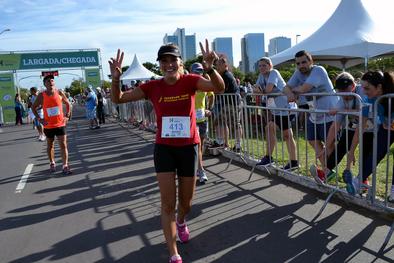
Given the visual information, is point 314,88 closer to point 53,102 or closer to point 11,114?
point 53,102

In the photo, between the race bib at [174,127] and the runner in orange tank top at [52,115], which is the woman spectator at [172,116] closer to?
the race bib at [174,127]

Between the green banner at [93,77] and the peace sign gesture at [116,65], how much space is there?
1207 inches

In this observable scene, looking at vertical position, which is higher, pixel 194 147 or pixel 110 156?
pixel 194 147

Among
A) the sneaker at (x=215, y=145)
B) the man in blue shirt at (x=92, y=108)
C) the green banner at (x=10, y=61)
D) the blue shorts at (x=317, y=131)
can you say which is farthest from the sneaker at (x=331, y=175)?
the green banner at (x=10, y=61)

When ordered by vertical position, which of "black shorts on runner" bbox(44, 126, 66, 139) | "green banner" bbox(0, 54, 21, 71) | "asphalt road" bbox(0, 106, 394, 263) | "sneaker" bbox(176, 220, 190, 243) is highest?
"green banner" bbox(0, 54, 21, 71)

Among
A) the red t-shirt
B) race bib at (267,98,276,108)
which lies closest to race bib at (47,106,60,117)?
race bib at (267,98,276,108)

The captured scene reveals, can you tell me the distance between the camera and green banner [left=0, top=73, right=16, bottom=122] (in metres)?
31.1

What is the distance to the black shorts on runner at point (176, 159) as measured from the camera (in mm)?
3930

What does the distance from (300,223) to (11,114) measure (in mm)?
30608

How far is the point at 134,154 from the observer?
1062 cm

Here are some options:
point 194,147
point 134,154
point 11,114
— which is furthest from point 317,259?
point 11,114

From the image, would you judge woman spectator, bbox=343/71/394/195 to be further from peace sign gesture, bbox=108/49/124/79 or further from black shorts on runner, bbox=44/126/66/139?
black shorts on runner, bbox=44/126/66/139

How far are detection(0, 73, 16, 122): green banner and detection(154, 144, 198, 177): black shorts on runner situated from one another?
30.3 metres

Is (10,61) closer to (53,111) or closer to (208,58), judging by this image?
(53,111)
